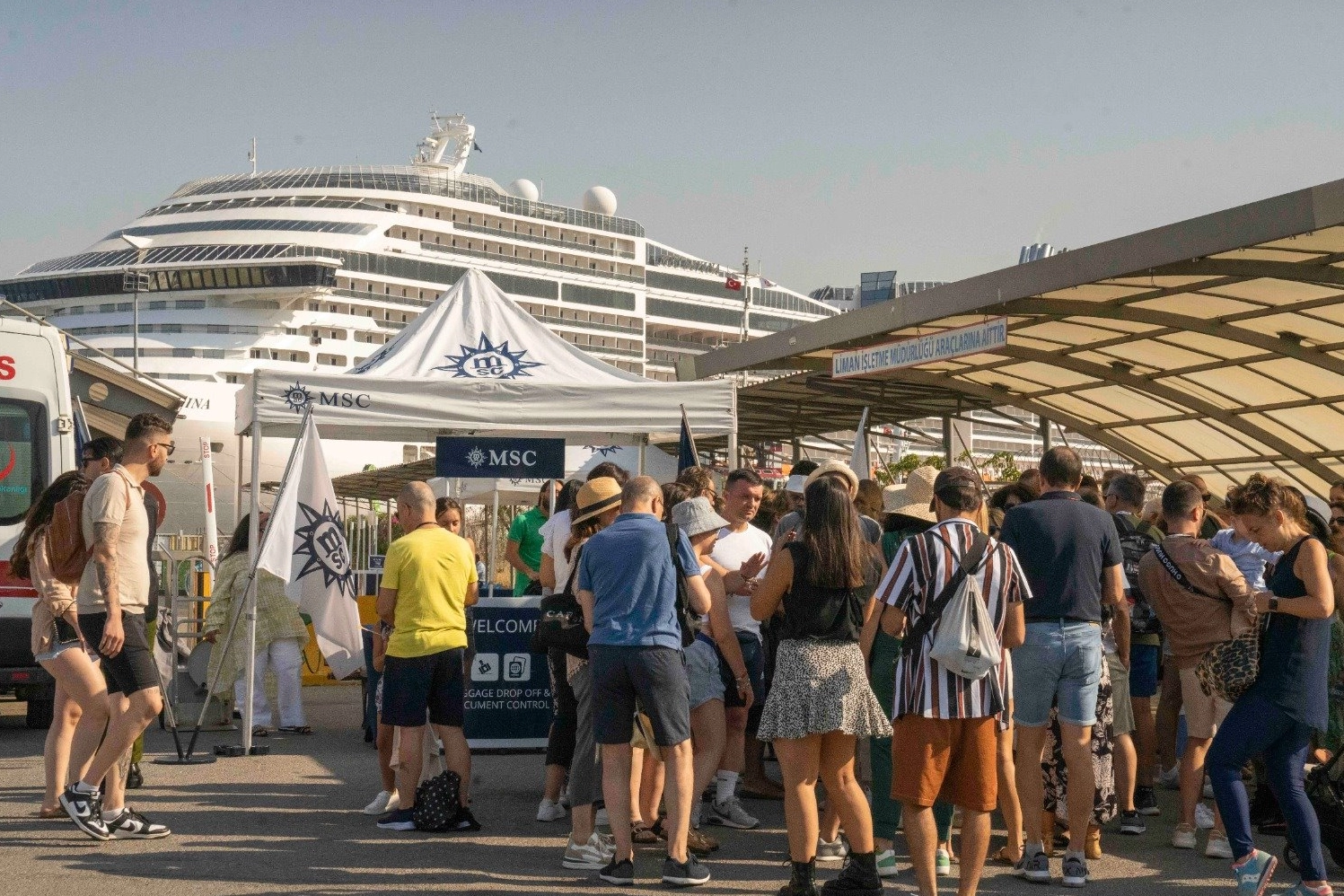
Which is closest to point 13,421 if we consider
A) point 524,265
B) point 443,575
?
point 443,575

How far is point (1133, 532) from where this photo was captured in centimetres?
709

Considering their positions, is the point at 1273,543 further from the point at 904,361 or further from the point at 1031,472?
the point at 904,361

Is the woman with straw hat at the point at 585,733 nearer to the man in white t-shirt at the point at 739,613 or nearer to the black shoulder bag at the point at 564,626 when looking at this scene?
the black shoulder bag at the point at 564,626

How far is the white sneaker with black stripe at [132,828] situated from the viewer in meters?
6.36

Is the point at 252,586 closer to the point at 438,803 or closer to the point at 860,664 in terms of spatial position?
the point at 438,803

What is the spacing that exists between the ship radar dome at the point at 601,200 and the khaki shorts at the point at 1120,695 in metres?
59.1

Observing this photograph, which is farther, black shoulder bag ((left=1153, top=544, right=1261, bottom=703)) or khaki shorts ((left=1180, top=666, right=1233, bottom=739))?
khaki shorts ((left=1180, top=666, right=1233, bottom=739))

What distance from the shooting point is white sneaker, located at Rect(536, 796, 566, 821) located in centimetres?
699

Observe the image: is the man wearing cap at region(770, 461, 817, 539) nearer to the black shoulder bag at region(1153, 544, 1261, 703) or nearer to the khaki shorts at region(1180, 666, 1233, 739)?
the khaki shorts at region(1180, 666, 1233, 739)

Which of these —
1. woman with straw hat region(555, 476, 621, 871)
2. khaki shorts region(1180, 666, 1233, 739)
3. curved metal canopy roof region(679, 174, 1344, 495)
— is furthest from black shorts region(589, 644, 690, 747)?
curved metal canopy roof region(679, 174, 1344, 495)

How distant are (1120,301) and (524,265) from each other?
155ft

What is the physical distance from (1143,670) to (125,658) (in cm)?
471

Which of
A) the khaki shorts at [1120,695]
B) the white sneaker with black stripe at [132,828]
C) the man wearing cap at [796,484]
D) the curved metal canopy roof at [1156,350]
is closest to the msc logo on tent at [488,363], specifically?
the man wearing cap at [796,484]

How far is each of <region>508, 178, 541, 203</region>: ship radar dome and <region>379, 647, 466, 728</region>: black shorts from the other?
59.2 metres
